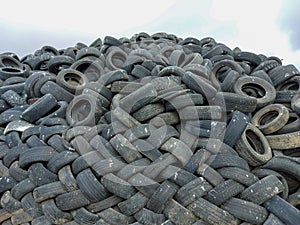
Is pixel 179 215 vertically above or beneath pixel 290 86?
beneath

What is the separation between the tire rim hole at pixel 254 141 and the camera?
2.15m

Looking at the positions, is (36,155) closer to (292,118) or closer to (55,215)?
(55,215)

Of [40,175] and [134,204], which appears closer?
[134,204]

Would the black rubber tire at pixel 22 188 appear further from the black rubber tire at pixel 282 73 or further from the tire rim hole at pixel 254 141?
the black rubber tire at pixel 282 73

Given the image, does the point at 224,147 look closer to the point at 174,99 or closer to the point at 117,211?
the point at 174,99

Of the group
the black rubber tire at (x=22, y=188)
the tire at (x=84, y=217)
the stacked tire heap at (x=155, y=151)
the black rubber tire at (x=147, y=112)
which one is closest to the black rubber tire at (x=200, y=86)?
the stacked tire heap at (x=155, y=151)

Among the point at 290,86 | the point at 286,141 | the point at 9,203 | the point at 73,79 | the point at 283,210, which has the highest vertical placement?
the point at 290,86

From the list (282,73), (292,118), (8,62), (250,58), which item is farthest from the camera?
→ (8,62)

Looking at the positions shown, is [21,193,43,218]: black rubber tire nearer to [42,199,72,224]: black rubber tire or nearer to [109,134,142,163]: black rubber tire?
[42,199,72,224]: black rubber tire

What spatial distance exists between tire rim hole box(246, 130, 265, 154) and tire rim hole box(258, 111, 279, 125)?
0.16 m

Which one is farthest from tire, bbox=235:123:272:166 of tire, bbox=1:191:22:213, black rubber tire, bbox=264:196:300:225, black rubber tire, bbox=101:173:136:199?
tire, bbox=1:191:22:213

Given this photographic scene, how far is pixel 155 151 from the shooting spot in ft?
6.40

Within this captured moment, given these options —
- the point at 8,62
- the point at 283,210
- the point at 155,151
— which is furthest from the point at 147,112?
the point at 8,62

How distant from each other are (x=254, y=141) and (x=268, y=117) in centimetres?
23
